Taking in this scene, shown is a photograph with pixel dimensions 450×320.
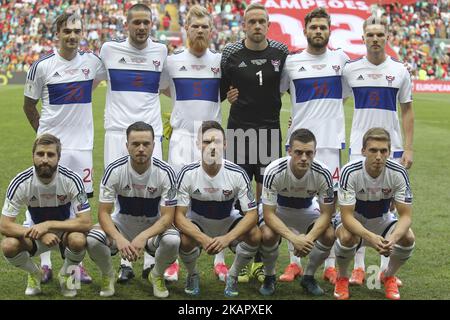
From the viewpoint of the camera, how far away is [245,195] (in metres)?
5.63

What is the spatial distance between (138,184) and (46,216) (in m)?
0.73

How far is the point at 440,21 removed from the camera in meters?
Answer: 36.5

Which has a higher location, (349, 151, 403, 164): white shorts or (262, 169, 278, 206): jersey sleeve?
(349, 151, 403, 164): white shorts

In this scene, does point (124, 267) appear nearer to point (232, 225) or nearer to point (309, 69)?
point (232, 225)

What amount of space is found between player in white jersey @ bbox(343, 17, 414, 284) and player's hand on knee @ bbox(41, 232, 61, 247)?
2417mm

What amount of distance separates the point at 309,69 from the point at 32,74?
2351mm

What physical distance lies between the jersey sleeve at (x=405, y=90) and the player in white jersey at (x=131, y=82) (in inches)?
80.6

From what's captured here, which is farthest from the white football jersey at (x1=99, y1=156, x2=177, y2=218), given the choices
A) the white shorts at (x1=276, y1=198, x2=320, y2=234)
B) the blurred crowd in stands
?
the blurred crowd in stands

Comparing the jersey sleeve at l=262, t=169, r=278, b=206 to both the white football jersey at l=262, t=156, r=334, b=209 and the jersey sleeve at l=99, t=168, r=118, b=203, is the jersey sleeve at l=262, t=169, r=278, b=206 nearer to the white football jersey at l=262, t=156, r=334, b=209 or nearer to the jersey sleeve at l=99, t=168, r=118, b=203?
the white football jersey at l=262, t=156, r=334, b=209

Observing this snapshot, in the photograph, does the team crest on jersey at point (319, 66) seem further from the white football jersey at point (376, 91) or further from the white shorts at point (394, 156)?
the white shorts at point (394, 156)

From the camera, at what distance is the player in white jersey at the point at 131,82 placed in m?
6.29

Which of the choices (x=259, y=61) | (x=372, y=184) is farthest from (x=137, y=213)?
(x=372, y=184)

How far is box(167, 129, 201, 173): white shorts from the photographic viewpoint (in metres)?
6.41
